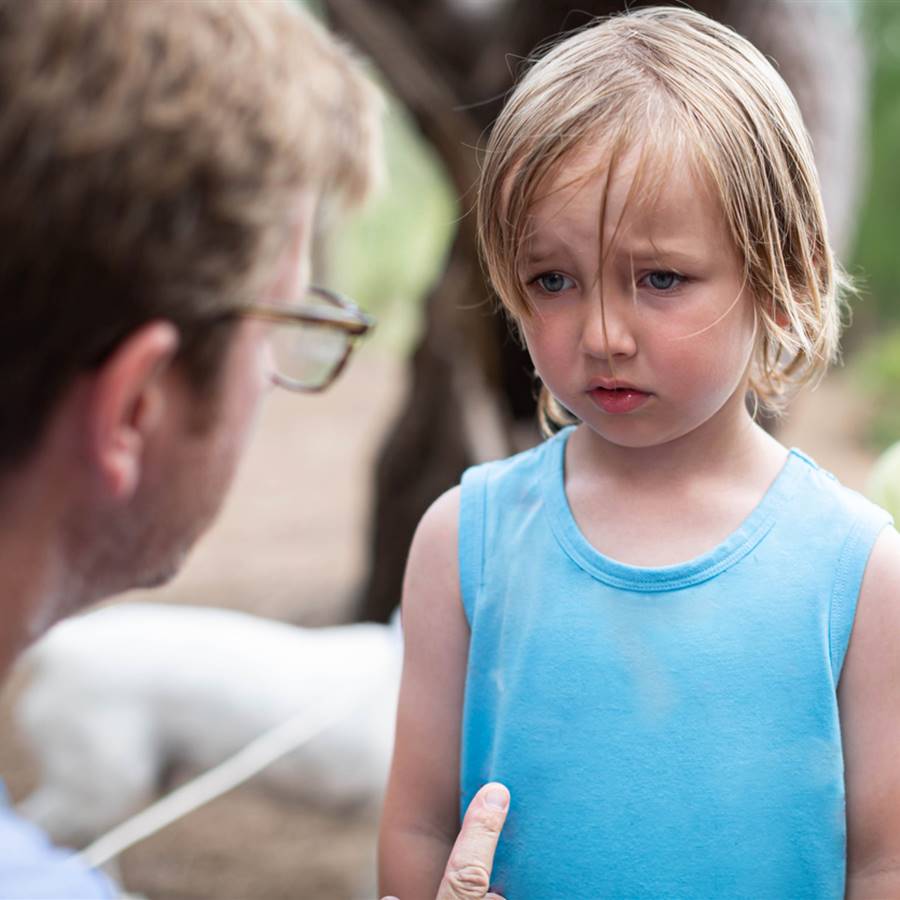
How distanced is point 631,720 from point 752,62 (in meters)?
0.71

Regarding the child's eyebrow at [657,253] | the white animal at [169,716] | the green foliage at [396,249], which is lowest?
the white animal at [169,716]

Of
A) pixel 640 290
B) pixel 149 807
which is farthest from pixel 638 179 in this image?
pixel 149 807

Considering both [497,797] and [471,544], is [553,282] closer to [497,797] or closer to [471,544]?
→ [471,544]

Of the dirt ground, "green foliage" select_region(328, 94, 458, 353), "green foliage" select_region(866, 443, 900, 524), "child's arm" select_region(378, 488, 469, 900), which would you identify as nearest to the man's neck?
"child's arm" select_region(378, 488, 469, 900)

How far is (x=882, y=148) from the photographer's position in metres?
13.4

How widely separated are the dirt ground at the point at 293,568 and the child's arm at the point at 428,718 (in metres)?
2.37

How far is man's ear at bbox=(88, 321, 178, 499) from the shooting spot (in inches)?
39.4

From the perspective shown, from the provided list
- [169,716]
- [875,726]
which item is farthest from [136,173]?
[169,716]

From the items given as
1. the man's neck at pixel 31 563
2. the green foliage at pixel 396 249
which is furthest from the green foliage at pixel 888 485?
the green foliage at pixel 396 249

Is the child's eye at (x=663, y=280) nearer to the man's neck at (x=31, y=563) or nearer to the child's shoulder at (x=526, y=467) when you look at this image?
the child's shoulder at (x=526, y=467)

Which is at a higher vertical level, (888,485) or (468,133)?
(468,133)

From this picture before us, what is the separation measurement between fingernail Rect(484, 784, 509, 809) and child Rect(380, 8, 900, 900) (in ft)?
0.06

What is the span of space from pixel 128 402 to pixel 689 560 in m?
0.59

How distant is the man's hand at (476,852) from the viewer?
124 centimetres
